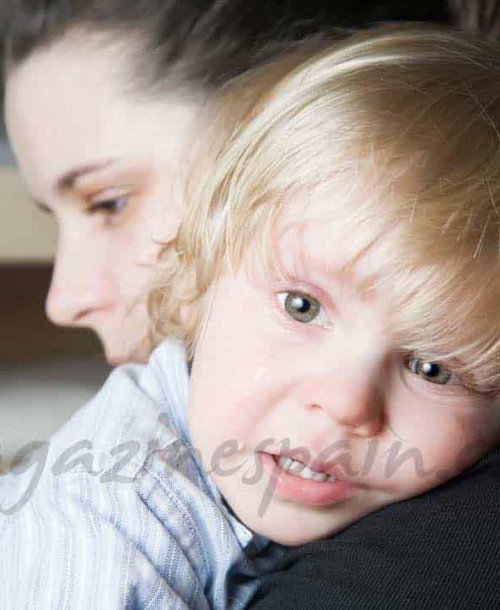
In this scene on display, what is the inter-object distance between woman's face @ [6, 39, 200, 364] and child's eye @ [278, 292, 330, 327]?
0.23 meters

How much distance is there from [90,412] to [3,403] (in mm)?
112

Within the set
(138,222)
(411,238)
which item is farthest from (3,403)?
(411,238)

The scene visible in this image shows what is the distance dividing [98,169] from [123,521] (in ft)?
1.08

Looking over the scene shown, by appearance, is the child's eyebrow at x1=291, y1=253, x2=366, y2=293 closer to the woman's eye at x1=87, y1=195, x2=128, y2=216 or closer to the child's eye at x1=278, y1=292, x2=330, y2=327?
the child's eye at x1=278, y1=292, x2=330, y2=327

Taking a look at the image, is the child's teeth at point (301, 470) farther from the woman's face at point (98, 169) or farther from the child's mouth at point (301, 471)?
the woman's face at point (98, 169)

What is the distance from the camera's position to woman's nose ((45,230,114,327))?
0.88 meters

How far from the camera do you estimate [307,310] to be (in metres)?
0.68

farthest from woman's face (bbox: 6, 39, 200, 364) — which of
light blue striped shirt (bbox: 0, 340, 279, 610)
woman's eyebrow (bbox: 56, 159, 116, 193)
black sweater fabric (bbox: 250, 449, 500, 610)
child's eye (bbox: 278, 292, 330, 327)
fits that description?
black sweater fabric (bbox: 250, 449, 500, 610)

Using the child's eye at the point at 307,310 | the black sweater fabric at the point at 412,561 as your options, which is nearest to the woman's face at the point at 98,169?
the child's eye at the point at 307,310

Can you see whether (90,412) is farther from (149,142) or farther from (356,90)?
(356,90)

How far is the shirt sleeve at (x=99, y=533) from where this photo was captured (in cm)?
65

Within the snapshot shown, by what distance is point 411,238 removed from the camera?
24.9 inches

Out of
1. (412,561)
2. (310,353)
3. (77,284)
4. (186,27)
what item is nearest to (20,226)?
(77,284)

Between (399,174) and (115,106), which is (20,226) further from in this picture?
(399,174)
